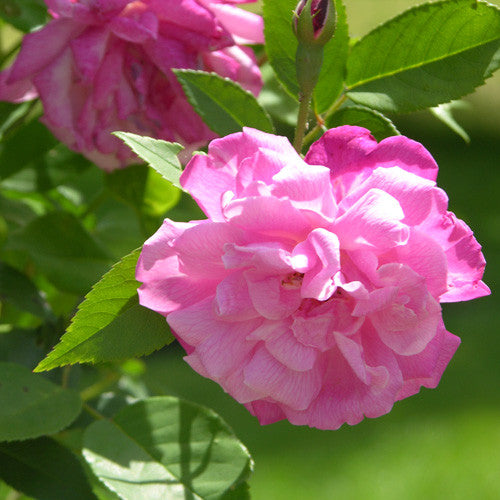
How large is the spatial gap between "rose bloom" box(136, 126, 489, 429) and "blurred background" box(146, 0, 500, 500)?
1307 mm

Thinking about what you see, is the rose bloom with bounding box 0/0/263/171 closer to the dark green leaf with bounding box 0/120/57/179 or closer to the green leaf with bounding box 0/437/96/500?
the dark green leaf with bounding box 0/120/57/179

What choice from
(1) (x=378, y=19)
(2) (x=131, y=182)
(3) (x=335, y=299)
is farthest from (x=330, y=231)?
(1) (x=378, y=19)

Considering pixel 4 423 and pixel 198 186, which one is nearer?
pixel 198 186

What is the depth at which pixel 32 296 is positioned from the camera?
55cm

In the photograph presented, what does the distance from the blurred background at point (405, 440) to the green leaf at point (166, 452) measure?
1166 mm

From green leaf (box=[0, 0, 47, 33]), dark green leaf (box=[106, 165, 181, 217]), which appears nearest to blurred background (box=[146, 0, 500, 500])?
dark green leaf (box=[106, 165, 181, 217])

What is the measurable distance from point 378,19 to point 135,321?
4.31 meters

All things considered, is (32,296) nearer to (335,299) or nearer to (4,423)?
(4,423)

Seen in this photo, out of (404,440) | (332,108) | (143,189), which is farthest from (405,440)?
(332,108)

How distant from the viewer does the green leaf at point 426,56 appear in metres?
0.40

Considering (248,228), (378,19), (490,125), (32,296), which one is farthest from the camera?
(378,19)

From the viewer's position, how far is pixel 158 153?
1.23 feet

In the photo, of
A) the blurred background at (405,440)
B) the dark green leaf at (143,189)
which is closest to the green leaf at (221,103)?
the dark green leaf at (143,189)

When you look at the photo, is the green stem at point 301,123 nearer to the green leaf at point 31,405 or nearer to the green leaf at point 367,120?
the green leaf at point 367,120
